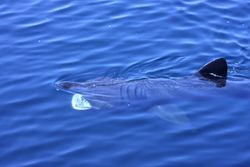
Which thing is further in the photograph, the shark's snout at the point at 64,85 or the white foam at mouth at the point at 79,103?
the shark's snout at the point at 64,85

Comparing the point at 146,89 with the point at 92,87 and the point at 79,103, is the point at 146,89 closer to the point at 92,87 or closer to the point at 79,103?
the point at 92,87

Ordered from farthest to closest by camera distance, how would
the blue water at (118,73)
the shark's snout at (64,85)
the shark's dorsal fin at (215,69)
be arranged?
the shark's snout at (64,85)
the shark's dorsal fin at (215,69)
the blue water at (118,73)

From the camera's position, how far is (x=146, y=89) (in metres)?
9.51

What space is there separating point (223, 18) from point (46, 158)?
616 centimetres

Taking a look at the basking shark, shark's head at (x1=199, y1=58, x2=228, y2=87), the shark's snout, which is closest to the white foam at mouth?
the basking shark

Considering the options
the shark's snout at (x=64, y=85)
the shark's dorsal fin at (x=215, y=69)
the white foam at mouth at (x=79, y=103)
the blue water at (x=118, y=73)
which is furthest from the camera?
the shark's snout at (x=64, y=85)

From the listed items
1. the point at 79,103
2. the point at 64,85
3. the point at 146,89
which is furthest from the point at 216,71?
the point at 64,85

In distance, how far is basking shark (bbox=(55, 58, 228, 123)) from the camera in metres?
9.20

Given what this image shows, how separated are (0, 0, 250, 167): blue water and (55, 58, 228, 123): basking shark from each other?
136 millimetres

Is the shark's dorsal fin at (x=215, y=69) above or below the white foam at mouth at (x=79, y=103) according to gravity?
above

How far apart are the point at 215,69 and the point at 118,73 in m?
1.83

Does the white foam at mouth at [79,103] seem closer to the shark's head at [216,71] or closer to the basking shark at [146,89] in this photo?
the basking shark at [146,89]

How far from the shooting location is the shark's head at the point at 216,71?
30.8ft

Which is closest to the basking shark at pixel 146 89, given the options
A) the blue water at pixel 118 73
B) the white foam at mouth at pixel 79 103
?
the white foam at mouth at pixel 79 103
